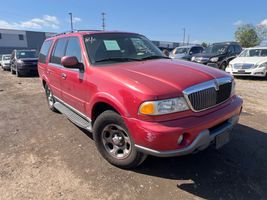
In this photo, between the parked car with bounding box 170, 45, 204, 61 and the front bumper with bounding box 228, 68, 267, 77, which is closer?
the front bumper with bounding box 228, 68, 267, 77

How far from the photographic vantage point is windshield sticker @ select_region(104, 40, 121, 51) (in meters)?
3.72

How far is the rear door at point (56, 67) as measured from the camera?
4.54m

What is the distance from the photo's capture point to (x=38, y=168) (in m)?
3.26

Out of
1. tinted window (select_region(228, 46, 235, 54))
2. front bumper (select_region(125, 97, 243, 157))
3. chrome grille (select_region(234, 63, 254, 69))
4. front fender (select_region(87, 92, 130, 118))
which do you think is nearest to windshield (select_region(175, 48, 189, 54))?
tinted window (select_region(228, 46, 235, 54))

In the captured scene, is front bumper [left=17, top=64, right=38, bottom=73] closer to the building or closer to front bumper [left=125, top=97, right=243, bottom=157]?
front bumper [left=125, top=97, right=243, bottom=157]

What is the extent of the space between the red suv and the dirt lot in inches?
13.3

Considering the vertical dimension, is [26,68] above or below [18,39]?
below

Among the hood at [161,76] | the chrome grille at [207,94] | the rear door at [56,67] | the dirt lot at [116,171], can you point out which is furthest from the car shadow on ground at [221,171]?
the rear door at [56,67]

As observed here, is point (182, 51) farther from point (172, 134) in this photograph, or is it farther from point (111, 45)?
point (172, 134)

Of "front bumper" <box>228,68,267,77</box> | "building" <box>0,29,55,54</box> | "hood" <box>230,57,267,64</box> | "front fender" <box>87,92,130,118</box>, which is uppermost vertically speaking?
Answer: "building" <box>0,29,55,54</box>

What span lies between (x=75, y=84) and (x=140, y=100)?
1694 millimetres

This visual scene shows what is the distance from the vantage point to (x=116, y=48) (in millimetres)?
3795

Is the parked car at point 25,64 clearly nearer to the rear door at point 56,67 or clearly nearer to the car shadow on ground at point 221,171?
the rear door at point 56,67

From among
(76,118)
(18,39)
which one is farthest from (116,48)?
(18,39)
